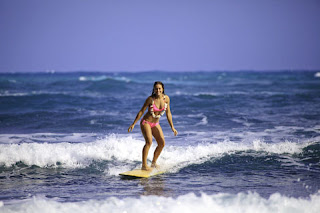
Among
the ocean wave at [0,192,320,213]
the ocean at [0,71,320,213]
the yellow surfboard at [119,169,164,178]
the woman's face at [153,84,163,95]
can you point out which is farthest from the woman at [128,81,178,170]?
the ocean wave at [0,192,320,213]

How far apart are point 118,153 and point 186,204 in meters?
3.92

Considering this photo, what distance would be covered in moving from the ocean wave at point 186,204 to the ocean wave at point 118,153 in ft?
7.08

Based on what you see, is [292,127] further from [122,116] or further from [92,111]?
[92,111]

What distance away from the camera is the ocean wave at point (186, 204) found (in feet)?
16.4

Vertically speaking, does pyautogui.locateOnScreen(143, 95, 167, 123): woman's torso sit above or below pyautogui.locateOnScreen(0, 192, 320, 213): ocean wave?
above

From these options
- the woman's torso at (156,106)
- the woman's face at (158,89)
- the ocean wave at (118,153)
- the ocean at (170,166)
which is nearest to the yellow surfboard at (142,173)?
the ocean at (170,166)

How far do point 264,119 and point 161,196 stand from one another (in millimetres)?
10272

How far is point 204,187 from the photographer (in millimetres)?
6184

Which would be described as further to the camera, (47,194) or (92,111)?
(92,111)

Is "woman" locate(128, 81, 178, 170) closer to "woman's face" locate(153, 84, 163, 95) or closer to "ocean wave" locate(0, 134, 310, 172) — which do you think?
"woman's face" locate(153, 84, 163, 95)

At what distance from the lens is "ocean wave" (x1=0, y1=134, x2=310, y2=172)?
8102mm

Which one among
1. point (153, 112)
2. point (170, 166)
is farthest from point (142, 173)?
point (153, 112)

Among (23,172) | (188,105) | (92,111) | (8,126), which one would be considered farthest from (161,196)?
(188,105)

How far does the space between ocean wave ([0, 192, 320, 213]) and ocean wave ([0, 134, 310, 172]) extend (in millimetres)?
2159
